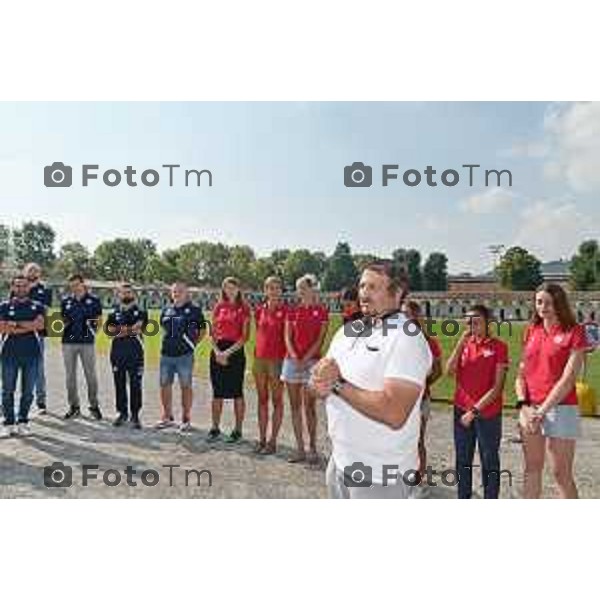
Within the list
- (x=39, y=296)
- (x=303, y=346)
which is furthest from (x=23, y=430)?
(x=303, y=346)

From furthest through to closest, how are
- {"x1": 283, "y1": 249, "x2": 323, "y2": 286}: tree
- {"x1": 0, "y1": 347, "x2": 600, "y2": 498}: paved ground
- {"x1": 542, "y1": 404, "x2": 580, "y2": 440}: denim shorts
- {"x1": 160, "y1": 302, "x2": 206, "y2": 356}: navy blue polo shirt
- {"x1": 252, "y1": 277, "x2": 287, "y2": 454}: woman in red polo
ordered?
{"x1": 160, "y1": 302, "x2": 206, "y2": 356}: navy blue polo shirt, {"x1": 283, "y1": 249, "x2": 323, "y2": 286}: tree, {"x1": 252, "y1": 277, "x2": 287, "y2": 454}: woman in red polo, {"x1": 0, "y1": 347, "x2": 600, "y2": 498}: paved ground, {"x1": 542, "y1": 404, "x2": 580, "y2": 440}: denim shorts

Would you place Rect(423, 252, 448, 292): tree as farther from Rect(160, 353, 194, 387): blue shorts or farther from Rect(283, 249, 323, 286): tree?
Rect(160, 353, 194, 387): blue shorts

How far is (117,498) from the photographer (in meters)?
5.06

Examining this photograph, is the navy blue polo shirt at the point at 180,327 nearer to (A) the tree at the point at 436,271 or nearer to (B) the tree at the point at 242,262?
(B) the tree at the point at 242,262

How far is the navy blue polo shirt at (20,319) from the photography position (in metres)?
6.46

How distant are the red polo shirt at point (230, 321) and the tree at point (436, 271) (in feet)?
5.23

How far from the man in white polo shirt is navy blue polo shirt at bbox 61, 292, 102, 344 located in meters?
4.48

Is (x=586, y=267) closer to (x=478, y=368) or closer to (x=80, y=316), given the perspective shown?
(x=478, y=368)

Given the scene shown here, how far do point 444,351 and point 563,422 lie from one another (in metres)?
2.30

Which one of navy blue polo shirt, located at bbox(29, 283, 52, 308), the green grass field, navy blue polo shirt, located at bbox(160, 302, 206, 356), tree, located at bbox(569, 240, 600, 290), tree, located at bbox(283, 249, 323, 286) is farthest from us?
navy blue polo shirt, located at bbox(29, 283, 52, 308)

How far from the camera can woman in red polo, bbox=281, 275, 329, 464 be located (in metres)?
5.79

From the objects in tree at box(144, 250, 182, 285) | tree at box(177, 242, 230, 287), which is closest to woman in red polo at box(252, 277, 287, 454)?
tree at box(177, 242, 230, 287)

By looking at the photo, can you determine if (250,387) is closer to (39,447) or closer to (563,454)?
(39,447)

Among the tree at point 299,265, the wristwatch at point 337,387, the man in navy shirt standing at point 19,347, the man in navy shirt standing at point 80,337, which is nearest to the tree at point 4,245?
the man in navy shirt standing at point 19,347
